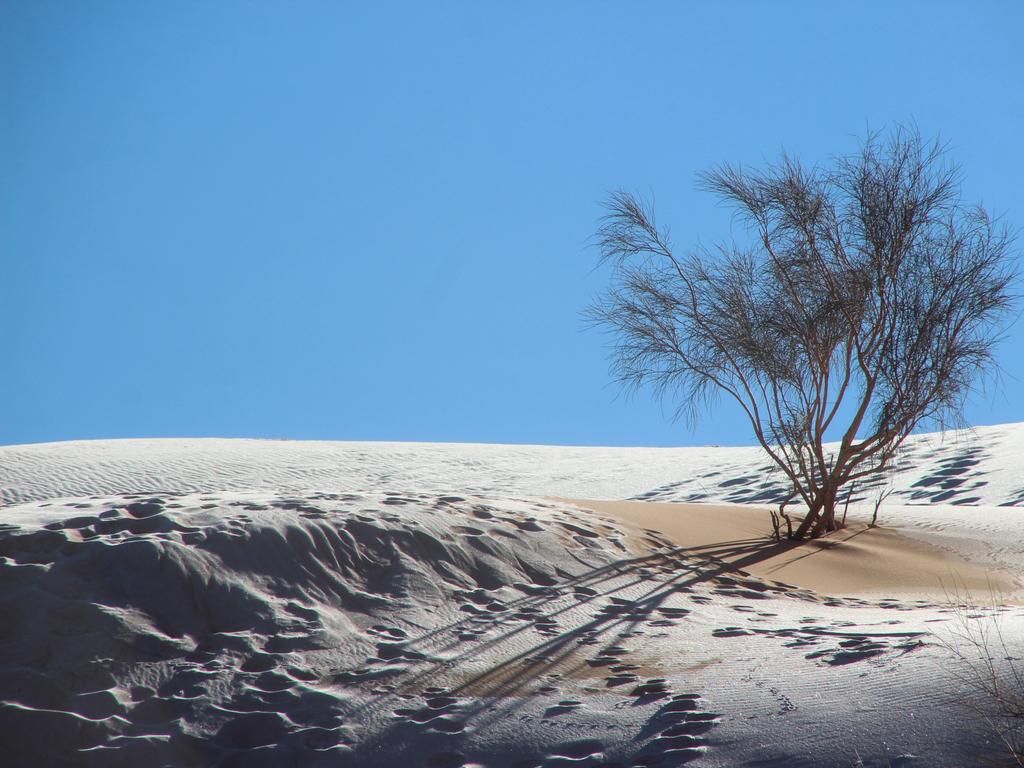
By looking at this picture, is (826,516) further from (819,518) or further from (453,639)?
(453,639)

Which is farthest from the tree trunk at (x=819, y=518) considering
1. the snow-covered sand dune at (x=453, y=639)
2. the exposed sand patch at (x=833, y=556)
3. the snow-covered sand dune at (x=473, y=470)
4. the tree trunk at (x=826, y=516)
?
the snow-covered sand dune at (x=473, y=470)

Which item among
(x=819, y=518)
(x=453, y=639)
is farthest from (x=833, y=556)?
(x=453, y=639)

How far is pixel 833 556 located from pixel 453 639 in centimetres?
529

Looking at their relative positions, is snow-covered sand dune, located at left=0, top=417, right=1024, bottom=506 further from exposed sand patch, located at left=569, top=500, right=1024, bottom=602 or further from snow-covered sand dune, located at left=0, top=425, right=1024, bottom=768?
snow-covered sand dune, located at left=0, top=425, right=1024, bottom=768

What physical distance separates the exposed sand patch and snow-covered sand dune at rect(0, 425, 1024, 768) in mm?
52

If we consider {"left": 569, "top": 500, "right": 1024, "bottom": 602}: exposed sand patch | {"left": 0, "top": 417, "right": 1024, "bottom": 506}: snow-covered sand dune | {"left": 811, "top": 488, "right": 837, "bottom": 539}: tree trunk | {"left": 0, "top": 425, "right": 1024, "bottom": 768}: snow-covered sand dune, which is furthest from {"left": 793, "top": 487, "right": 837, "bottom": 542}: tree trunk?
{"left": 0, "top": 417, "right": 1024, "bottom": 506}: snow-covered sand dune

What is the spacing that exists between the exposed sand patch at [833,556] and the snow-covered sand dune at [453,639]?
0.17 feet

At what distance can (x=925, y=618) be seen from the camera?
6477 mm

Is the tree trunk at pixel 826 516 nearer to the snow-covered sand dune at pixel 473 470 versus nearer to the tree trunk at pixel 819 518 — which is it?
the tree trunk at pixel 819 518

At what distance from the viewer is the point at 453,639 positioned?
5.99 metres

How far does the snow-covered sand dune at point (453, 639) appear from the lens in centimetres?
452

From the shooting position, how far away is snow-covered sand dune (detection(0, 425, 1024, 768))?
4.52 meters

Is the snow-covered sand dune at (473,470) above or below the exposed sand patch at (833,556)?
above

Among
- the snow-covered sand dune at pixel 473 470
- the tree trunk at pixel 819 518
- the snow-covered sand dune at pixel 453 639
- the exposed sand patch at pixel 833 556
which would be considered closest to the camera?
the snow-covered sand dune at pixel 453 639
